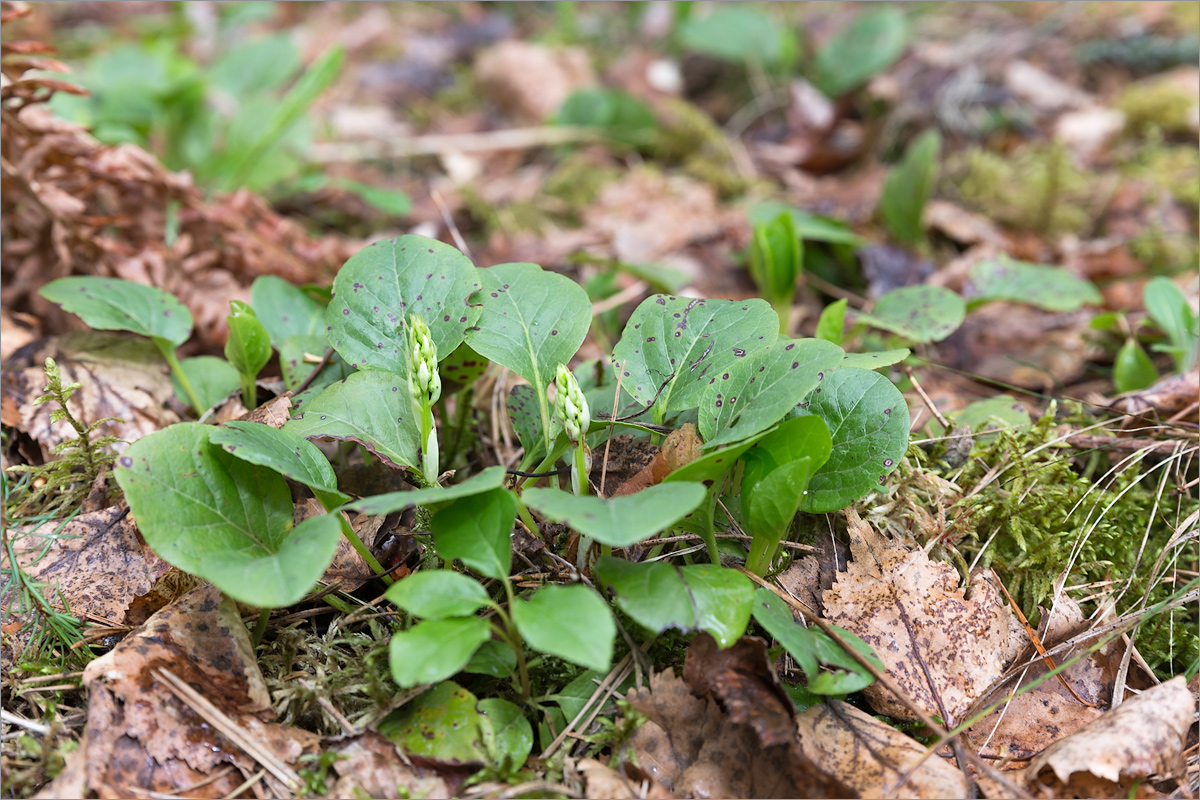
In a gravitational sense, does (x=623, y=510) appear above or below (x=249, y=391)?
above

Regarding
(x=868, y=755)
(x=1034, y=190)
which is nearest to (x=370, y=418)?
(x=868, y=755)

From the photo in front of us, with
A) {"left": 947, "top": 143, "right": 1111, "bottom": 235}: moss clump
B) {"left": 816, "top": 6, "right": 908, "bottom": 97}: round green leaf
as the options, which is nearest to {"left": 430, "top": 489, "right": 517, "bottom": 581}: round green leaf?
{"left": 947, "top": 143, "right": 1111, "bottom": 235}: moss clump

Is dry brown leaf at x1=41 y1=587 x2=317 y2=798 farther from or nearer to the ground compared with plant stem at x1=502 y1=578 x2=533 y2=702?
nearer to the ground

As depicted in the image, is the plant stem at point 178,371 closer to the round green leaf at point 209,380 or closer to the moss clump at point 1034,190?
the round green leaf at point 209,380

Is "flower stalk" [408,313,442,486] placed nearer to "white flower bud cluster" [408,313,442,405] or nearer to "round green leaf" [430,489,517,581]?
"white flower bud cluster" [408,313,442,405]

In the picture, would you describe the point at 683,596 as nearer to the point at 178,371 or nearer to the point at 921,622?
the point at 921,622
